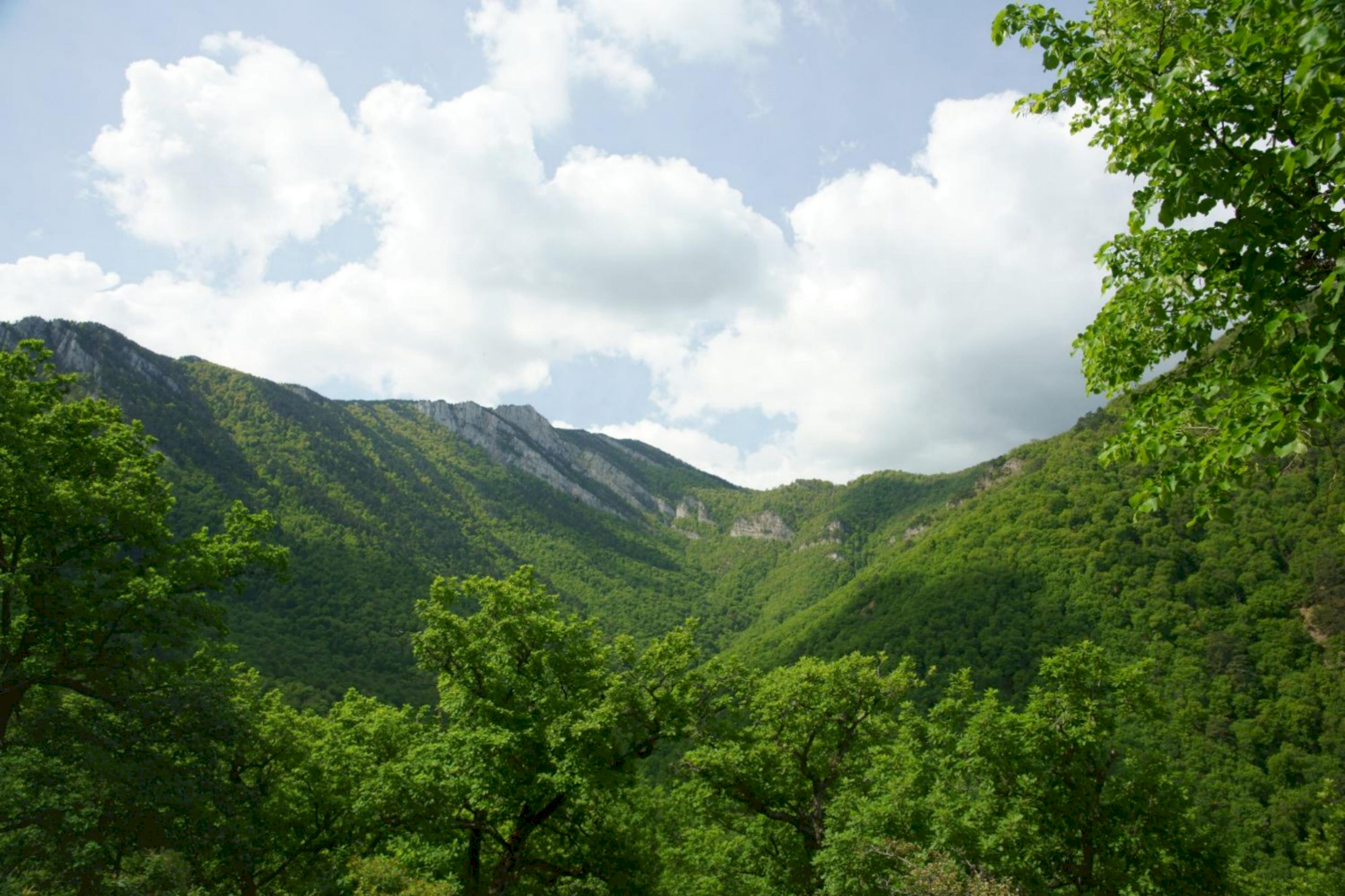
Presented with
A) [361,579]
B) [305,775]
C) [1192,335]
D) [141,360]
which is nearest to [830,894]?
[1192,335]

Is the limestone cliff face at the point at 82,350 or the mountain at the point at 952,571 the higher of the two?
the limestone cliff face at the point at 82,350

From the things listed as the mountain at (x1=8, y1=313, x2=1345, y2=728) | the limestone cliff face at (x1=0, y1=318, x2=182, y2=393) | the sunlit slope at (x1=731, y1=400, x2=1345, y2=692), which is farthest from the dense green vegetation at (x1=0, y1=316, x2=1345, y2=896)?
the limestone cliff face at (x1=0, y1=318, x2=182, y2=393)

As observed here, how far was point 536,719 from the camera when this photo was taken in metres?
17.2

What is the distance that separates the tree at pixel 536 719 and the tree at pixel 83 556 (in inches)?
223

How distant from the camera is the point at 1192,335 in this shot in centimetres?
667

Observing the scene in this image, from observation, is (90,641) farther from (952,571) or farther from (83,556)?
(952,571)

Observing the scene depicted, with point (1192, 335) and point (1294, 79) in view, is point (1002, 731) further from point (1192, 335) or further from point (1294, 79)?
point (1294, 79)

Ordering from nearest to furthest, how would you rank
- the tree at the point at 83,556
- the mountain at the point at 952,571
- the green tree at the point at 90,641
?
the green tree at the point at 90,641 < the tree at the point at 83,556 < the mountain at the point at 952,571

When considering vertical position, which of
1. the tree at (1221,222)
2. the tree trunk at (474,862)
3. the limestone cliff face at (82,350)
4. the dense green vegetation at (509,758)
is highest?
the limestone cliff face at (82,350)

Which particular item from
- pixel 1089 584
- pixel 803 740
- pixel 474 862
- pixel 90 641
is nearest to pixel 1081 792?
pixel 803 740

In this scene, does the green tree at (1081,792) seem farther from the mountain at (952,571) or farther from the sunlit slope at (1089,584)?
the sunlit slope at (1089,584)

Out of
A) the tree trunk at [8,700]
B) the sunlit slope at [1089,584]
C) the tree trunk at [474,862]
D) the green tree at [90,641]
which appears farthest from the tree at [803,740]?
the sunlit slope at [1089,584]

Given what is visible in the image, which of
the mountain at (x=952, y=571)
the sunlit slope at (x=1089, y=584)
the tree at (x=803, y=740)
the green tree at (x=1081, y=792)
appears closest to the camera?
the green tree at (x=1081, y=792)

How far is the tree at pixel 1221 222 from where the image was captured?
16.2 ft
